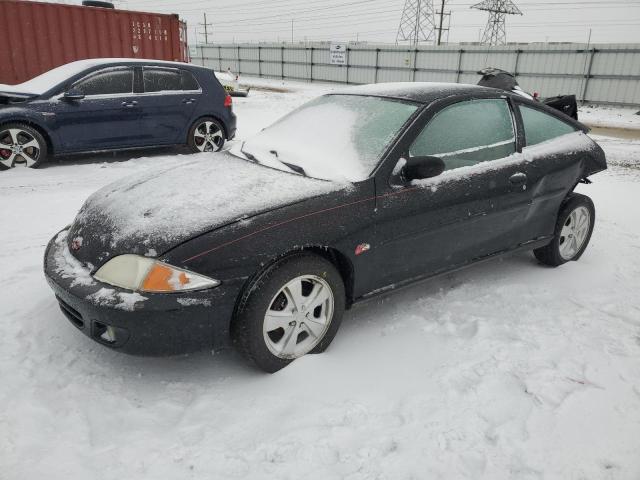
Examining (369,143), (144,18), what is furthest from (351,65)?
(369,143)

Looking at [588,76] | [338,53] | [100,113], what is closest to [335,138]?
[100,113]

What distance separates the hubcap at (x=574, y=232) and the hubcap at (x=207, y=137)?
5.68 m

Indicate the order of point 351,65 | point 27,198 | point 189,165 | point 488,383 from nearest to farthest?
point 488,383, point 189,165, point 27,198, point 351,65

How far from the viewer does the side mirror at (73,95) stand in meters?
6.62

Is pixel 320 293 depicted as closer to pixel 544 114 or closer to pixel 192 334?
pixel 192 334

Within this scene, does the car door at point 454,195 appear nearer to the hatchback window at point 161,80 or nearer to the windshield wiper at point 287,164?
the windshield wiper at point 287,164

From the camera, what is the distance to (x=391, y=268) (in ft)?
9.91

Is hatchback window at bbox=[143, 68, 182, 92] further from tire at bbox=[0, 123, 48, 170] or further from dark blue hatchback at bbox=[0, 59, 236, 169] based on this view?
tire at bbox=[0, 123, 48, 170]

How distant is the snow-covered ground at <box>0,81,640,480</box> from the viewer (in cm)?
210

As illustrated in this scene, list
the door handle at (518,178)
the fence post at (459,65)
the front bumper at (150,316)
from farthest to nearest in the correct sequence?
the fence post at (459,65)
the door handle at (518,178)
the front bumper at (150,316)

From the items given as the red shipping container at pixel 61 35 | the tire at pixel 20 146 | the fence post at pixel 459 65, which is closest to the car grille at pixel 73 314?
the tire at pixel 20 146

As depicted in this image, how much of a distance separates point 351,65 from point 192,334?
27.3m

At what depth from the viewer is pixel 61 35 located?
10086 mm

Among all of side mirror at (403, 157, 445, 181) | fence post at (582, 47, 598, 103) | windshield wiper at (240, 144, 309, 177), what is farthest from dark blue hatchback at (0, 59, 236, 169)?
fence post at (582, 47, 598, 103)
